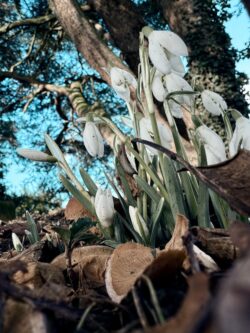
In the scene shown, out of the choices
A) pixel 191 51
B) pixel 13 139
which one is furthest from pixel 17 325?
pixel 13 139

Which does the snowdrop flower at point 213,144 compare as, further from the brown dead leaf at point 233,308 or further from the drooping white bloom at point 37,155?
the brown dead leaf at point 233,308

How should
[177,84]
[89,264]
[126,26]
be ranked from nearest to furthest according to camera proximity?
[89,264]
[177,84]
[126,26]

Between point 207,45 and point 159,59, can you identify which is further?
point 207,45

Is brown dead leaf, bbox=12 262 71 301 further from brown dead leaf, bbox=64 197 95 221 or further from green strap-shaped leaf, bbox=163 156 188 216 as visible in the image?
brown dead leaf, bbox=64 197 95 221

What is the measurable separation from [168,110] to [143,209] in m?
0.20

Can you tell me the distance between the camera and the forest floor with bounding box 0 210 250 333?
0.17m

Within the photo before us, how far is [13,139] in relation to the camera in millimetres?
6812

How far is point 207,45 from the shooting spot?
174 inches

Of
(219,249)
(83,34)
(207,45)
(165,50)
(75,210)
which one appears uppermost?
(83,34)

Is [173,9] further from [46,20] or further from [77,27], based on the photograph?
[46,20]

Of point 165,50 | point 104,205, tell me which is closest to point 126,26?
point 165,50

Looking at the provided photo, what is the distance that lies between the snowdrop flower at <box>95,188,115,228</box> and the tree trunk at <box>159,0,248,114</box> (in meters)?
3.46

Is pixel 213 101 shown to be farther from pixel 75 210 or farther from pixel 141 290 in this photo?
pixel 141 290

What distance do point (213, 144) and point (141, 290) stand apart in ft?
1.73
